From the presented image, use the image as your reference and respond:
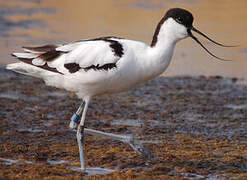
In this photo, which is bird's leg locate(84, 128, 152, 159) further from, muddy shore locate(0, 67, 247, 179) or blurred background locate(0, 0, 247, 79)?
blurred background locate(0, 0, 247, 79)

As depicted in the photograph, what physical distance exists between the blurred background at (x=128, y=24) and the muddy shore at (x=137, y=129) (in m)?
1.09

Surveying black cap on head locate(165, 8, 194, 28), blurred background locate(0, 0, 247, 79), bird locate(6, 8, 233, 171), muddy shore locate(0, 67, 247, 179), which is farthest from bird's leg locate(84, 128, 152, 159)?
blurred background locate(0, 0, 247, 79)

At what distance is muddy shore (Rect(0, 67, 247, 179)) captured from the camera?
617 centimetres

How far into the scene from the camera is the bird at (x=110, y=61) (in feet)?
20.2

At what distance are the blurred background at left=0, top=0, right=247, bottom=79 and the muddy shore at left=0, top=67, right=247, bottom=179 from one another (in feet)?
3.56

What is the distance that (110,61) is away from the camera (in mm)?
6172

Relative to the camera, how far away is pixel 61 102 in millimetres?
8727

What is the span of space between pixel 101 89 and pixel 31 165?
39.9 inches

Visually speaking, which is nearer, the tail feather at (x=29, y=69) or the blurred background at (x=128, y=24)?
the tail feather at (x=29, y=69)

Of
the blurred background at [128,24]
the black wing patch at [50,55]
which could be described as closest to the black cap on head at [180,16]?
the black wing patch at [50,55]

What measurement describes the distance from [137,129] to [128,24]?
577 centimetres

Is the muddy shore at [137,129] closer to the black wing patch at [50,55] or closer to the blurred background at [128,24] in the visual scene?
the black wing patch at [50,55]

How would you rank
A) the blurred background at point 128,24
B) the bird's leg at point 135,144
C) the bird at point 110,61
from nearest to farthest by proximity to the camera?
the bird at point 110,61 → the bird's leg at point 135,144 → the blurred background at point 128,24

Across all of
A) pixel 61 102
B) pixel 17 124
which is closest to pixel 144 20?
pixel 61 102
